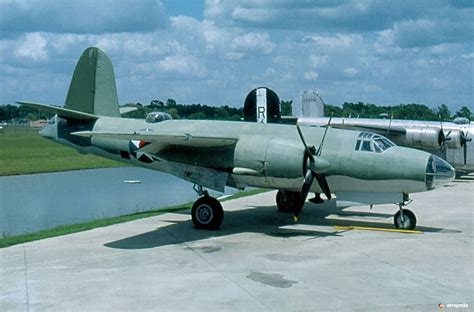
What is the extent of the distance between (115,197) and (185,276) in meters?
18.0

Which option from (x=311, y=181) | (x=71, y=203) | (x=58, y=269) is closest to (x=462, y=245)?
(x=311, y=181)

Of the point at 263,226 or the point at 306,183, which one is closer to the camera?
the point at 306,183

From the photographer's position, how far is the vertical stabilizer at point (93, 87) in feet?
62.4

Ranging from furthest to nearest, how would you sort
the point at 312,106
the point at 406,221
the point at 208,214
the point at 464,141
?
the point at 312,106 → the point at 464,141 → the point at 208,214 → the point at 406,221

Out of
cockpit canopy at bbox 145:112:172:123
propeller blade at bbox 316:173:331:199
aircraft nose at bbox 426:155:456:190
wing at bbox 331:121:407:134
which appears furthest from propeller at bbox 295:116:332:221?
wing at bbox 331:121:407:134

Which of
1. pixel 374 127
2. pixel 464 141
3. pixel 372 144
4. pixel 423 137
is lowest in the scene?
pixel 464 141

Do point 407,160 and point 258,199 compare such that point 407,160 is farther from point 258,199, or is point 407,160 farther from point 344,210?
point 258,199

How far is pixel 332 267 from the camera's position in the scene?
11.2 meters

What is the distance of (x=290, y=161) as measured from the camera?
13.9 metres

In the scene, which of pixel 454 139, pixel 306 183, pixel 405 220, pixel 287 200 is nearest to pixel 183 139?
pixel 306 183

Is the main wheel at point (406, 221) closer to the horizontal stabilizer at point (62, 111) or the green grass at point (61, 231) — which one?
the green grass at point (61, 231)

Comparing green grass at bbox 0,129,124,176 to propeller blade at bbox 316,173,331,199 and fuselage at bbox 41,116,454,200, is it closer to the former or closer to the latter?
fuselage at bbox 41,116,454,200

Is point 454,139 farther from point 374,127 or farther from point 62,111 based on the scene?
point 62,111

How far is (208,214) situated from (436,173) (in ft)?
18.1
